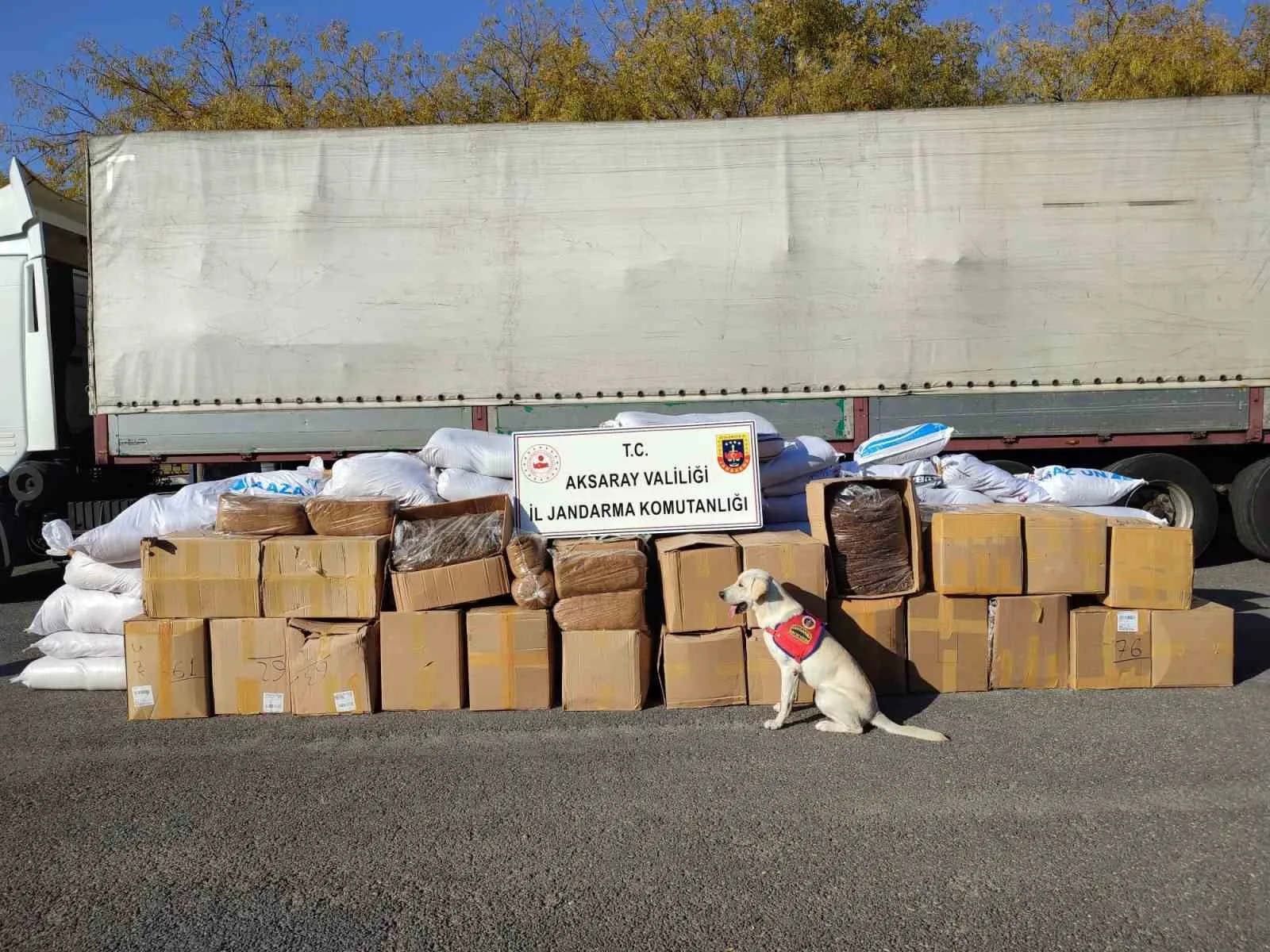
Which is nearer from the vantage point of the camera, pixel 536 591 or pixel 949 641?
pixel 536 591

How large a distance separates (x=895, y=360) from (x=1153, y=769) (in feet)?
14.5

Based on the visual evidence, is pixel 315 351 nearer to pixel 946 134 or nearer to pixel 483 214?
pixel 483 214

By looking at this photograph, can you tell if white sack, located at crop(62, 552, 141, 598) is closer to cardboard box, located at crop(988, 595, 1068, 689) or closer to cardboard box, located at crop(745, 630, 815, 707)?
cardboard box, located at crop(745, 630, 815, 707)

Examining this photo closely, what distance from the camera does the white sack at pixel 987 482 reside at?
6.34 metres

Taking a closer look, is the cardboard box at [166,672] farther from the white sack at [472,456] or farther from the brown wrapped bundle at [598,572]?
the brown wrapped bundle at [598,572]

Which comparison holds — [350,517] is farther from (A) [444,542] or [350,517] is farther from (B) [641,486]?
(B) [641,486]

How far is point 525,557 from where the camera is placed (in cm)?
485

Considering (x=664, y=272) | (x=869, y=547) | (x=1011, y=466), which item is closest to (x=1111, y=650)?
(x=869, y=547)

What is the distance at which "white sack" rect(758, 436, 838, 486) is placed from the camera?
5.62 m

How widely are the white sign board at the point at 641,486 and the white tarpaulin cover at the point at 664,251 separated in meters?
2.55

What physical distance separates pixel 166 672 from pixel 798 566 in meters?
3.25

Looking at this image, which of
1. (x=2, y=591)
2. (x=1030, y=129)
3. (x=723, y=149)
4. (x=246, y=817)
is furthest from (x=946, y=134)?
(x=2, y=591)

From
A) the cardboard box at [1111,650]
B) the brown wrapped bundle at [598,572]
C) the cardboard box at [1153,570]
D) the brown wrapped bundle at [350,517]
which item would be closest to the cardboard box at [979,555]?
the cardboard box at [1111,650]

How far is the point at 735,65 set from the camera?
1669cm
